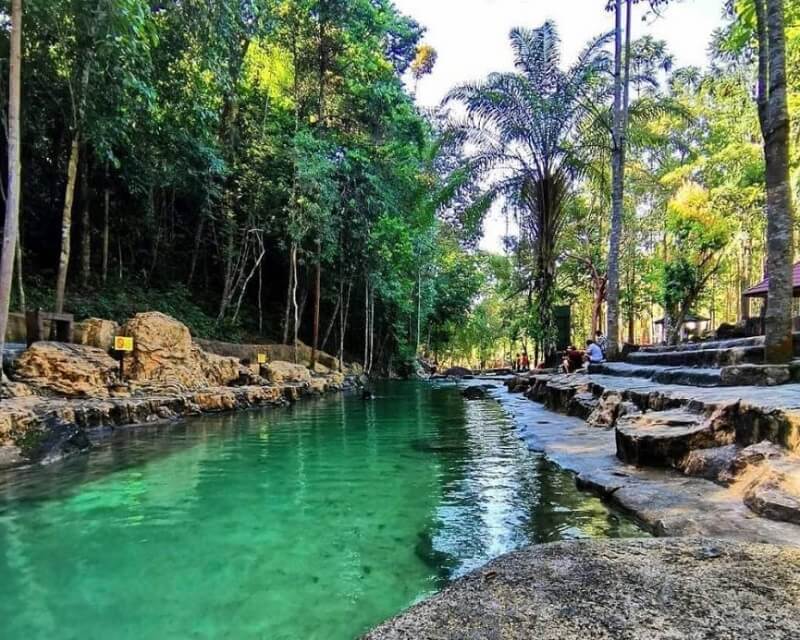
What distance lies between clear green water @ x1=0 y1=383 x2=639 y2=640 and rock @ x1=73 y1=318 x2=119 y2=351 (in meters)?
4.20

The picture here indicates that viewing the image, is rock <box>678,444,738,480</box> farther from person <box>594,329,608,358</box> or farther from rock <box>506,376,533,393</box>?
rock <box>506,376,533,393</box>

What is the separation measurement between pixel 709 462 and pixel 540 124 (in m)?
12.6

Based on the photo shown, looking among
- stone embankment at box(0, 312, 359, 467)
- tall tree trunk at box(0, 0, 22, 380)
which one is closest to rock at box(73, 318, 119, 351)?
stone embankment at box(0, 312, 359, 467)

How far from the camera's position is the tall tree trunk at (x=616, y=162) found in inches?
496

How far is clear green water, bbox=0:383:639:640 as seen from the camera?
2.54 meters

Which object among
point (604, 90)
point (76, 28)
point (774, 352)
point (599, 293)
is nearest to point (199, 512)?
point (774, 352)

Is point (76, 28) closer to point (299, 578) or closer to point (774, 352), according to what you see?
point (299, 578)

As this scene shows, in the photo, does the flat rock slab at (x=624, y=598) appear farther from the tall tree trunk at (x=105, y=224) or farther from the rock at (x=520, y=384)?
the tall tree trunk at (x=105, y=224)

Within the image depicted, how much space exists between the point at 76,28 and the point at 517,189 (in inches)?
454

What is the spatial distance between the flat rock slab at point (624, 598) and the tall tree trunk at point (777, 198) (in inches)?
174

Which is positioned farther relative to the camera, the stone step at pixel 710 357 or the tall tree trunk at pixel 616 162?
the tall tree trunk at pixel 616 162

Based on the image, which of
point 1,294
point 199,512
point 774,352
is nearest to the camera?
point 199,512

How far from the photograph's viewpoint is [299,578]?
9.60ft

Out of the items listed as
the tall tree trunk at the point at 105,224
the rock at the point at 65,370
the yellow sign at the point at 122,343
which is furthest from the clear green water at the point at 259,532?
the tall tree trunk at the point at 105,224
